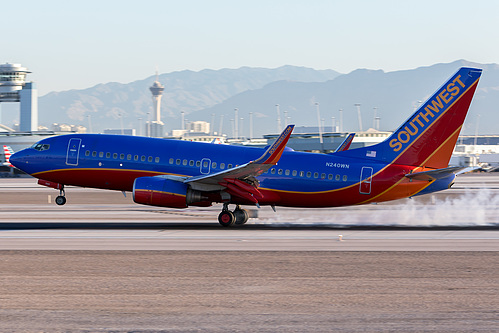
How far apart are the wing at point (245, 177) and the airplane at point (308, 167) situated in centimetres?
6

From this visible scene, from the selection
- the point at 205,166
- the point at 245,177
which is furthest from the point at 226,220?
the point at 205,166

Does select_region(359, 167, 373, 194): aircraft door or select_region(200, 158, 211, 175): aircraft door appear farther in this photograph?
select_region(200, 158, 211, 175): aircraft door

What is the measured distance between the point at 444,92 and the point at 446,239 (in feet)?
30.2

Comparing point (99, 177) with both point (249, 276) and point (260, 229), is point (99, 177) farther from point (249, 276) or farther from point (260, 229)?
point (249, 276)

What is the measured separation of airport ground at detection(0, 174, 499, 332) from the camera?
49.7 feet

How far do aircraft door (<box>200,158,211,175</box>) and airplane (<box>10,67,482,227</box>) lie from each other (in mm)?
53

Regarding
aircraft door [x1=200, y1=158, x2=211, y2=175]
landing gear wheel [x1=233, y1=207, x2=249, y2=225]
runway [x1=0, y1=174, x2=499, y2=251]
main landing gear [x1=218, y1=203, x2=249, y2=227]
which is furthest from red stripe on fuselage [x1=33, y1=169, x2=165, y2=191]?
landing gear wheel [x1=233, y1=207, x2=249, y2=225]

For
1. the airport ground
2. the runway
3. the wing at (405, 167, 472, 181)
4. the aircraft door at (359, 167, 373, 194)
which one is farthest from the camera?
the aircraft door at (359, 167, 373, 194)

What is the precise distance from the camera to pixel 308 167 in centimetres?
3619

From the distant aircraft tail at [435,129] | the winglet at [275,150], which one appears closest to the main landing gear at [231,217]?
the winglet at [275,150]

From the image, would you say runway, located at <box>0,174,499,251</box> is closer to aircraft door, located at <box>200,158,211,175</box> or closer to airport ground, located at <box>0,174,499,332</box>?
airport ground, located at <box>0,174,499,332</box>

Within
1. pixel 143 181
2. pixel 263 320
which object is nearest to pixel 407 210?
pixel 143 181

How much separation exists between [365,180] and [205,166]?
8445 millimetres

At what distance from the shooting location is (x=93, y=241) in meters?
28.7
